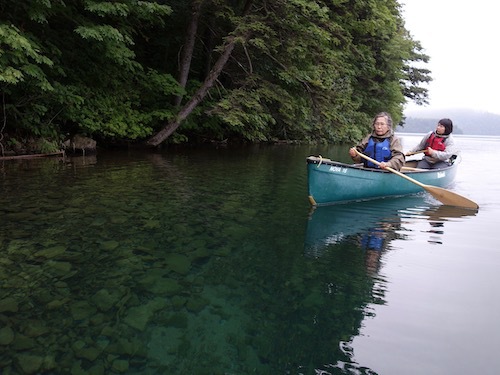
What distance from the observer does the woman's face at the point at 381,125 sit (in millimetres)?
7762

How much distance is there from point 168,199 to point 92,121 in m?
7.04

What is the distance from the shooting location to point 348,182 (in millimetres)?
7453

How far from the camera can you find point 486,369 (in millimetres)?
2605

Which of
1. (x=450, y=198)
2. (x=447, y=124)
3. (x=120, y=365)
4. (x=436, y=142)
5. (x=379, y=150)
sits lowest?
(x=120, y=365)

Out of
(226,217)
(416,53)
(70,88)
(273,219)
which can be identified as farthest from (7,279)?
(416,53)

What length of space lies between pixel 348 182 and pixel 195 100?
8.95 meters

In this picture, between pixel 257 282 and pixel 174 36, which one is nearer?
pixel 257 282

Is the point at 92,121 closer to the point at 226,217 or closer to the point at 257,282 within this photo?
the point at 226,217

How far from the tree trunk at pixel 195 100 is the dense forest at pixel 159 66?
4cm

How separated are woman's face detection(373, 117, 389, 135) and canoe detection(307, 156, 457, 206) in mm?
800

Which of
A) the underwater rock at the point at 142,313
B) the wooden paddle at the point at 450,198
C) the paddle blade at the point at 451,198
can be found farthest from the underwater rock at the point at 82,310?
the paddle blade at the point at 451,198

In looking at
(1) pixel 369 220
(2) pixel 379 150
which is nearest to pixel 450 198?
(2) pixel 379 150

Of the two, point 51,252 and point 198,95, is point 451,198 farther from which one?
point 198,95

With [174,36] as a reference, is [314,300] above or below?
below
